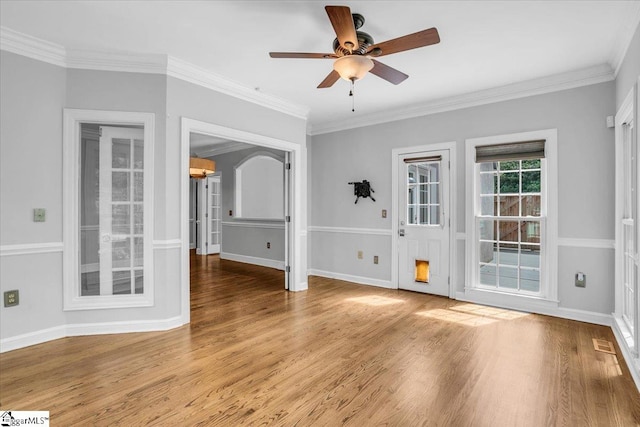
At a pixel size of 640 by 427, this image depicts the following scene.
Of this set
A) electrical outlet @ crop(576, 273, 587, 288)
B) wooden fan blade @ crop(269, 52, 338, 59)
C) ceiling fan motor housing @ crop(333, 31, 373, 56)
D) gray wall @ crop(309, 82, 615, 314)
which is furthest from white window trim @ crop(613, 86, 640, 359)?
wooden fan blade @ crop(269, 52, 338, 59)

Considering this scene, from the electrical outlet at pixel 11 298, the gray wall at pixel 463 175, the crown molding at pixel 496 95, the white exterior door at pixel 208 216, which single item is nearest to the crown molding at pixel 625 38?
the crown molding at pixel 496 95

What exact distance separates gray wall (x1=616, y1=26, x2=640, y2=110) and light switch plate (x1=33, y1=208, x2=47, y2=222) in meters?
4.92

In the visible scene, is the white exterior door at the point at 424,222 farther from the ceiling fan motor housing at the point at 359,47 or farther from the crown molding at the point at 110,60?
the crown molding at the point at 110,60

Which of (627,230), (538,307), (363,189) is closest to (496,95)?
(627,230)

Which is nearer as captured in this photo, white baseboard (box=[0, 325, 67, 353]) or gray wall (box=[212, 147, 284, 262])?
white baseboard (box=[0, 325, 67, 353])

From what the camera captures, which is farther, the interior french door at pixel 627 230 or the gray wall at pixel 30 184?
the interior french door at pixel 627 230

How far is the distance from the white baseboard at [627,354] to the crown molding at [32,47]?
524cm

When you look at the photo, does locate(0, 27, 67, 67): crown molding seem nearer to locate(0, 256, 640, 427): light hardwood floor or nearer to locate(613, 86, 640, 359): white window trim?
locate(0, 256, 640, 427): light hardwood floor

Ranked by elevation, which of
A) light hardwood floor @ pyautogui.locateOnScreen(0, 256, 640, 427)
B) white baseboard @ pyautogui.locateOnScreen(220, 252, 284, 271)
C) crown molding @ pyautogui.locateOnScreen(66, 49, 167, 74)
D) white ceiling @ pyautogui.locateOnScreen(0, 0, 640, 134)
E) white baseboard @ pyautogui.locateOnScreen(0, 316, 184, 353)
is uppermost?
white ceiling @ pyautogui.locateOnScreen(0, 0, 640, 134)

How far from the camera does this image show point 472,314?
3912 millimetres

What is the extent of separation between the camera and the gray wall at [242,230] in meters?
6.75

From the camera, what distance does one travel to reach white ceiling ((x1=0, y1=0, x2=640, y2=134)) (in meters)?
2.53

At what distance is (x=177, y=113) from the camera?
3484 mm

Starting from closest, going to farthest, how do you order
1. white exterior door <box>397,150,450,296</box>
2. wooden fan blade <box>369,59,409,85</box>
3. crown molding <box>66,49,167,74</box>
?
wooden fan blade <box>369,59,409,85</box> → crown molding <box>66,49,167,74</box> → white exterior door <box>397,150,450,296</box>
